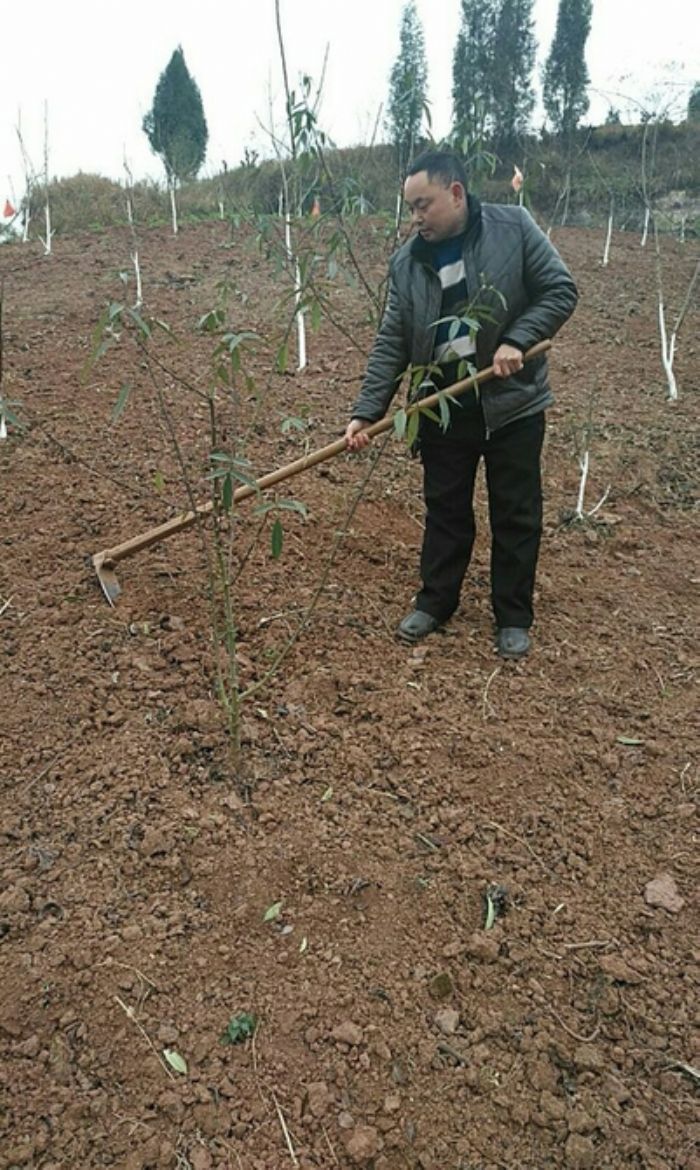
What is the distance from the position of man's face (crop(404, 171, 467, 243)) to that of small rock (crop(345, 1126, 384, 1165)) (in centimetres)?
213

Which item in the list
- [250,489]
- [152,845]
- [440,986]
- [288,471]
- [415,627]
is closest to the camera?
[440,986]

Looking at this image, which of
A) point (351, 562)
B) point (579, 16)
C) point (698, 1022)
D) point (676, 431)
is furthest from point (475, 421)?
point (579, 16)

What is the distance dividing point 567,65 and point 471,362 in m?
17.6

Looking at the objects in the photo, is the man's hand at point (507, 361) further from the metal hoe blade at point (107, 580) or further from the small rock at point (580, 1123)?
the small rock at point (580, 1123)

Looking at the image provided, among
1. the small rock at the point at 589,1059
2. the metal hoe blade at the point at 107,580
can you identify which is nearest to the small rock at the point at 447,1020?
→ the small rock at the point at 589,1059

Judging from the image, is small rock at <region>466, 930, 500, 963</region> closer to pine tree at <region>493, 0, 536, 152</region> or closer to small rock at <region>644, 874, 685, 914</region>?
small rock at <region>644, 874, 685, 914</region>

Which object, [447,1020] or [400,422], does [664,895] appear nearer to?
[447,1020]

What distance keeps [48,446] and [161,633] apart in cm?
170

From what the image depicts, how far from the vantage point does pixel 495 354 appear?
2365 mm

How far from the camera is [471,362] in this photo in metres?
2.43

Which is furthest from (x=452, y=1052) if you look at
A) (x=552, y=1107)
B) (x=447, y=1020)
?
(x=552, y=1107)

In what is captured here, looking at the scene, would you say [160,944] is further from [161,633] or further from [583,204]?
[583,204]

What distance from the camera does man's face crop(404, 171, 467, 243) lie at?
221 cm

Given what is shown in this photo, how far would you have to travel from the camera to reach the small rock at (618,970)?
Result: 1.72 metres
